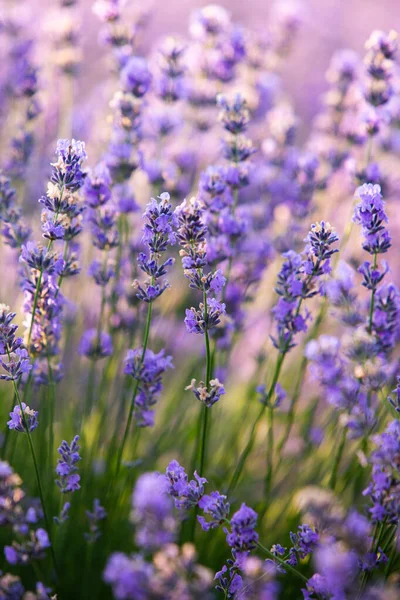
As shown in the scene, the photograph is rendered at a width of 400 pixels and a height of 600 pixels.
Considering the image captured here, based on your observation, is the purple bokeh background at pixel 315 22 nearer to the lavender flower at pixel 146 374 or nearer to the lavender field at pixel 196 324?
the lavender field at pixel 196 324

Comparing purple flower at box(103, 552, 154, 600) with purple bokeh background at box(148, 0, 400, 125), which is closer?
purple flower at box(103, 552, 154, 600)

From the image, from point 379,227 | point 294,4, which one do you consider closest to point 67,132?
point 294,4

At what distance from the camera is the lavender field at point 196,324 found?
1.17 meters

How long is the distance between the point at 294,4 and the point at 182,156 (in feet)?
4.01

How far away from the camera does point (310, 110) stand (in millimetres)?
5508

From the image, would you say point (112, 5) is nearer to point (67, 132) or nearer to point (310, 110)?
point (67, 132)

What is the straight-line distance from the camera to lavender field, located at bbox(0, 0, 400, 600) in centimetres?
117

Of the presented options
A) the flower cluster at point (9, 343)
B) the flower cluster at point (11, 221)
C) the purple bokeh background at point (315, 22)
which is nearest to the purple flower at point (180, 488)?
the flower cluster at point (9, 343)

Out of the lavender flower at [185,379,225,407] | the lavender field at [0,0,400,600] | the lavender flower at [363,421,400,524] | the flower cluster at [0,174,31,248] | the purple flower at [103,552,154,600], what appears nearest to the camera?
the purple flower at [103,552,154,600]

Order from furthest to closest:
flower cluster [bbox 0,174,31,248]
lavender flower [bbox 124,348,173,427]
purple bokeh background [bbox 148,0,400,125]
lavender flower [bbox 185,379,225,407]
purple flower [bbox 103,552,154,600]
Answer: purple bokeh background [bbox 148,0,400,125] < flower cluster [bbox 0,174,31,248] < lavender flower [bbox 124,348,173,427] < lavender flower [bbox 185,379,225,407] < purple flower [bbox 103,552,154,600]

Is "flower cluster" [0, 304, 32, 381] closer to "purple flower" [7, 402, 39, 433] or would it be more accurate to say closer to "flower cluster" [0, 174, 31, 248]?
"purple flower" [7, 402, 39, 433]

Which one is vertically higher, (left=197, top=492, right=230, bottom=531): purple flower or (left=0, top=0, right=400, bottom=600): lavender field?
(left=0, top=0, right=400, bottom=600): lavender field

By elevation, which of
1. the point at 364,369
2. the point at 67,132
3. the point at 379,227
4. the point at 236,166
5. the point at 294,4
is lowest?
the point at 364,369

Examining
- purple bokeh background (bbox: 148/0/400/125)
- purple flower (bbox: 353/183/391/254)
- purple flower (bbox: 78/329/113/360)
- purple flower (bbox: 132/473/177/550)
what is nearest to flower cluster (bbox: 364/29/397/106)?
purple flower (bbox: 353/183/391/254)
